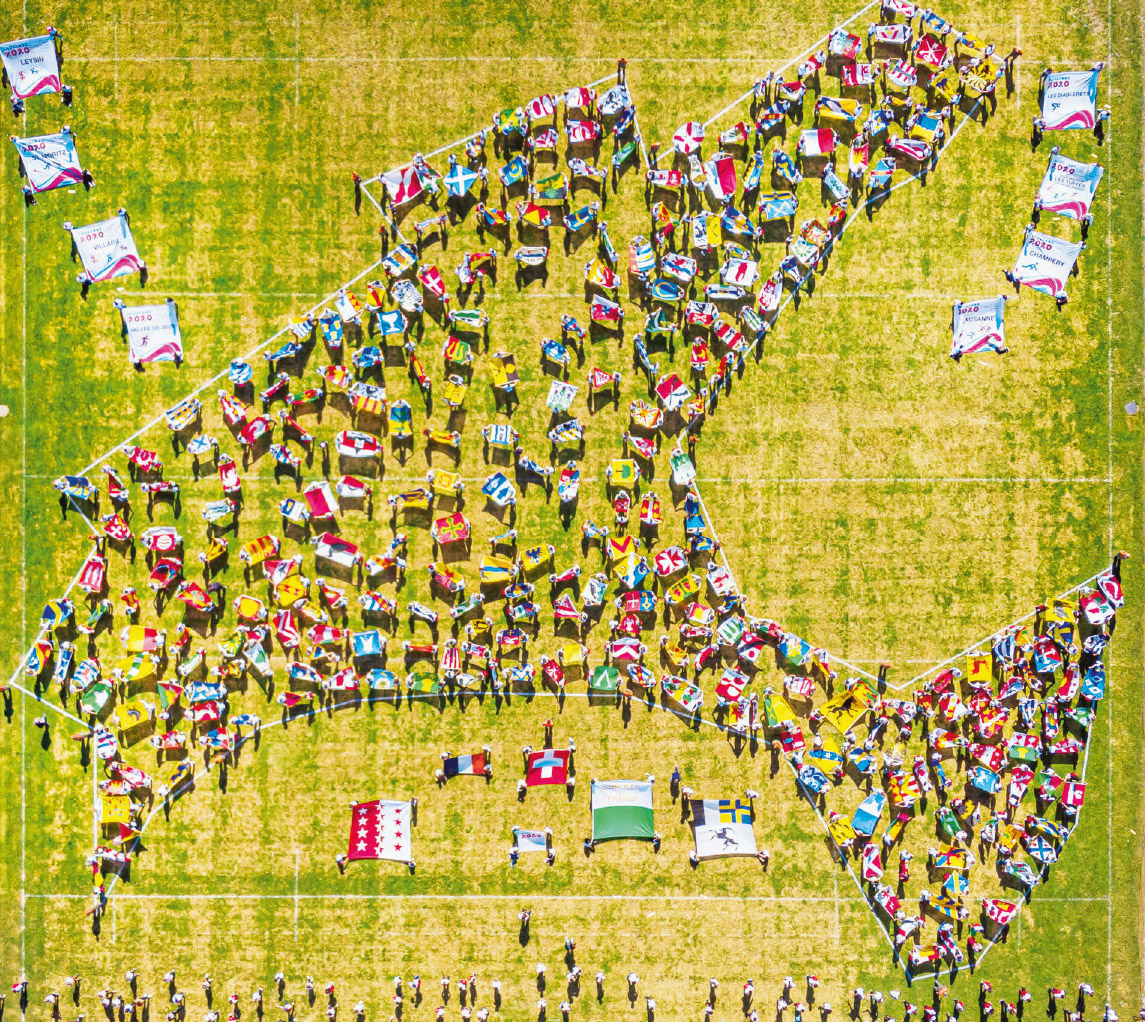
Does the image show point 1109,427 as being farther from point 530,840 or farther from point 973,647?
point 530,840

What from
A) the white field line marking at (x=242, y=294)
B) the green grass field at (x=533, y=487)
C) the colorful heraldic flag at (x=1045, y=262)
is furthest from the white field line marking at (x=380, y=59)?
the colorful heraldic flag at (x=1045, y=262)

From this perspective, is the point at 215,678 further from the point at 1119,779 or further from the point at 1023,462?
the point at 1119,779

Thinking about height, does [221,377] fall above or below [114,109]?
below

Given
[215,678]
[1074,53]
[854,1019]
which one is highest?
[1074,53]

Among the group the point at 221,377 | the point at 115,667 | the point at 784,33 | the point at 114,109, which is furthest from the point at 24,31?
the point at 784,33

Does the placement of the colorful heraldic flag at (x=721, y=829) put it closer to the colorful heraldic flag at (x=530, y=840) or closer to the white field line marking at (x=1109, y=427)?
the colorful heraldic flag at (x=530, y=840)
